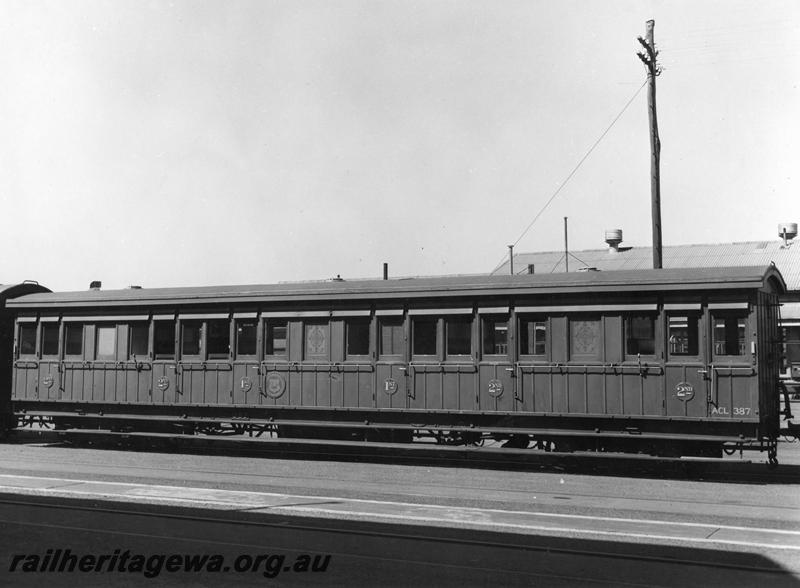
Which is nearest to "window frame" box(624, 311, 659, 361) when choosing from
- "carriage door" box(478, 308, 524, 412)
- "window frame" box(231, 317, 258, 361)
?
"carriage door" box(478, 308, 524, 412)

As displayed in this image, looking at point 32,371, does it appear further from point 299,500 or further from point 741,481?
point 741,481

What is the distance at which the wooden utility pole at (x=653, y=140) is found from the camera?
18719 mm

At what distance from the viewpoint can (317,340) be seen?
52.2 feet

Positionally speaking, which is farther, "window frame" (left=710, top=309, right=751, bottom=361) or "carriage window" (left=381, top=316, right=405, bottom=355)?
"carriage window" (left=381, top=316, right=405, bottom=355)

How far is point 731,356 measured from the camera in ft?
42.5

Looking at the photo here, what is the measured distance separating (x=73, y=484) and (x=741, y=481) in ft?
33.3

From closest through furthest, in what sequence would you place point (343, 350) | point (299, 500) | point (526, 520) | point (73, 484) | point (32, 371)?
point (526, 520)
point (299, 500)
point (73, 484)
point (343, 350)
point (32, 371)

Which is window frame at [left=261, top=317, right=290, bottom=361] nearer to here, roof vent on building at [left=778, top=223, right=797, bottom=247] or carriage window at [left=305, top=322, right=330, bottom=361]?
carriage window at [left=305, top=322, right=330, bottom=361]

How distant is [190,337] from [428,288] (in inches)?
208

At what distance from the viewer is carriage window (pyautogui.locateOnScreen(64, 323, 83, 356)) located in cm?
1808

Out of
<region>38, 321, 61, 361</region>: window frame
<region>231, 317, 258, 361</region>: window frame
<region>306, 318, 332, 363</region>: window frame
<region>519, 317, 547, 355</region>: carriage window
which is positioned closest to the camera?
<region>519, 317, 547, 355</region>: carriage window

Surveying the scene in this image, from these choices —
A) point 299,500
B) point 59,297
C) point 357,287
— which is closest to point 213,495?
point 299,500

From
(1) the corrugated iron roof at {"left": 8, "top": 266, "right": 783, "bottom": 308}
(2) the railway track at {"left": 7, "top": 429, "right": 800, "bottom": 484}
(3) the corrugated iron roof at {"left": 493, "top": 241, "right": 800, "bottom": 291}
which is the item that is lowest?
(2) the railway track at {"left": 7, "top": 429, "right": 800, "bottom": 484}

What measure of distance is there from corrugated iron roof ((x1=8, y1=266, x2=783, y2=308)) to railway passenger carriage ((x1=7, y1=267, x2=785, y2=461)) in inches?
1.2
